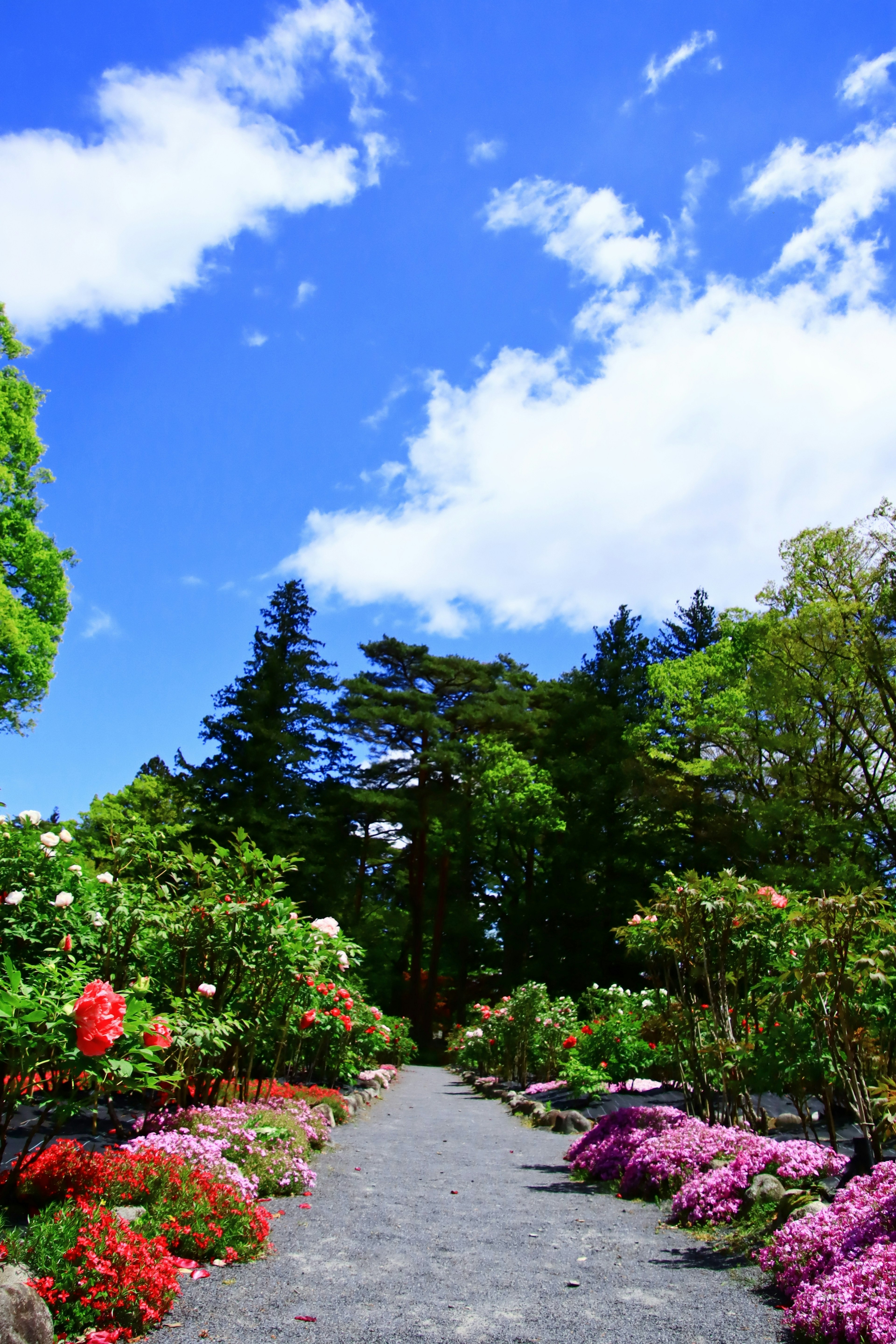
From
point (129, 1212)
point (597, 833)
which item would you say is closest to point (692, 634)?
point (597, 833)

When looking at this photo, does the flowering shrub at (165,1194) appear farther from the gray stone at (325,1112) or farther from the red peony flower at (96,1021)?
the gray stone at (325,1112)

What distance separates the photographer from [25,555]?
16172 mm

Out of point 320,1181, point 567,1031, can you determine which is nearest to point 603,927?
point 567,1031

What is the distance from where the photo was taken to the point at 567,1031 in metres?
12.5

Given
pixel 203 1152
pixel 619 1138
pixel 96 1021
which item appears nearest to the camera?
pixel 96 1021

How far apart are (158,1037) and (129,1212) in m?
0.91

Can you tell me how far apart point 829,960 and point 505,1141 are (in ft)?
16.5

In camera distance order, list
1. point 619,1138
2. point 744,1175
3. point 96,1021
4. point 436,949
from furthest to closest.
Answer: point 436,949
point 619,1138
point 744,1175
point 96,1021

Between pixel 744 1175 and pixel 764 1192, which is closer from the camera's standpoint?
pixel 764 1192

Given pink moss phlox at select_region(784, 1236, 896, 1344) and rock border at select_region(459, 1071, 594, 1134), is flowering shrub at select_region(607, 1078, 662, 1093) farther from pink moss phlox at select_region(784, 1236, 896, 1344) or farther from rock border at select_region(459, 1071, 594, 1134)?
pink moss phlox at select_region(784, 1236, 896, 1344)

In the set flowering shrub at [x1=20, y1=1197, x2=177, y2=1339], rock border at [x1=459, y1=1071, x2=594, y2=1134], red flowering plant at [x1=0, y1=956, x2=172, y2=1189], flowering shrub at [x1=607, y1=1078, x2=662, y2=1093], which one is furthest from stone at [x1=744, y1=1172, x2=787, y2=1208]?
flowering shrub at [x1=607, y1=1078, x2=662, y2=1093]

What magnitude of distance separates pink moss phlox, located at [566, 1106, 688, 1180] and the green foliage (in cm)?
1305

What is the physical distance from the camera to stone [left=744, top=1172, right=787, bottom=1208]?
4336mm

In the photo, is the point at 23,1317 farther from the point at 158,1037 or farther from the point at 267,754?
the point at 267,754
